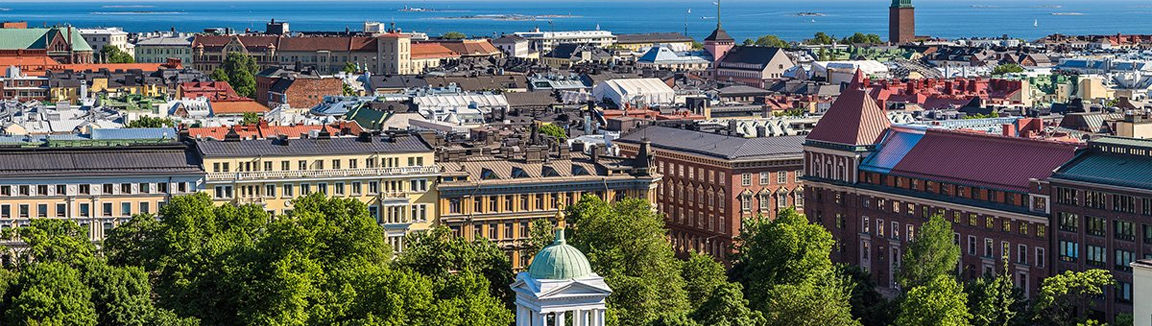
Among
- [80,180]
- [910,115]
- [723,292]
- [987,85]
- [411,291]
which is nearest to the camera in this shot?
[411,291]

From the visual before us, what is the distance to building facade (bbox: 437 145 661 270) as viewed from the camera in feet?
283

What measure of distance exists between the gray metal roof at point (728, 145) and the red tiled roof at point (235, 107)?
139 feet

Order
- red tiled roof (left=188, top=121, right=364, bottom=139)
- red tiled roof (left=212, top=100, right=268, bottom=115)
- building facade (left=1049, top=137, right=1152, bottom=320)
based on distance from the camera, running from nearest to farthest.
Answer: building facade (left=1049, top=137, right=1152, bottom=320) < red tiled roof (left=188, top=121, right=364, bottom=139) < red tiled roof (left=212, top=100, right=268, bottom=115)

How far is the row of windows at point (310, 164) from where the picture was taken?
84.1m

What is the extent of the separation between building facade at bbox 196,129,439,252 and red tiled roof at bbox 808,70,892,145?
48.4ft

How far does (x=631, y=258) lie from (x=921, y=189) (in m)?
14.5

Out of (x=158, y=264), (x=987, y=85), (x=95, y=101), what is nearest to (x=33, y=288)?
(x=158, y=264)

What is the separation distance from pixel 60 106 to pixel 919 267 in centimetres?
6212

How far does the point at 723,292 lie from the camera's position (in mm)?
65812

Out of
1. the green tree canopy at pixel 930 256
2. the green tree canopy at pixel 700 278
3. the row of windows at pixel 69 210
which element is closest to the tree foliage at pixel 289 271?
the row of windows at pixel 69 210

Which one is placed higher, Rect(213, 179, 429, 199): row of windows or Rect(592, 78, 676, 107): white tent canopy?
Rect(592, 78, 676, 107): white tent canopy

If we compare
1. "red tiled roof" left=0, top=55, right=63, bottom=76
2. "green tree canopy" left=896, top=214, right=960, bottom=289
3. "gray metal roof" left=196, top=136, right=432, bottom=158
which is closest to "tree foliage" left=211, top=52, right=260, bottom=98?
"red tiled roof" left=0, top=55, right=63, bottom=76

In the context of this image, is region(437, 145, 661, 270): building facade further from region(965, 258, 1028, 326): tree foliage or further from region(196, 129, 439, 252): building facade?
region(965, 258, 1028, 326): tree foliage

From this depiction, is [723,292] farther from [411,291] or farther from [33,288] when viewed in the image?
[33,288]
